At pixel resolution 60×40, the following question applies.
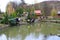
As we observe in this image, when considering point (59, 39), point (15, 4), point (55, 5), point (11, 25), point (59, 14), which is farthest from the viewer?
point (55, 5)

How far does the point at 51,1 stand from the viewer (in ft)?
134

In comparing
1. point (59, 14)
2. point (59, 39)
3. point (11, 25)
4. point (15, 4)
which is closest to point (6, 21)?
point (11, 25)

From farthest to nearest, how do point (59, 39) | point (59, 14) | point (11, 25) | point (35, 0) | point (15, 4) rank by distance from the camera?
1. point (15, 4)
2. point (35, 0)
3. point (59, 14)
4. point (11, 25)
5. point (59, 39)

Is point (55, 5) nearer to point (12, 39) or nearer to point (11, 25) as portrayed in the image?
point (11, 25)

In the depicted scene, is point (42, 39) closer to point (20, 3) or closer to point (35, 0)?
point (35, 0)

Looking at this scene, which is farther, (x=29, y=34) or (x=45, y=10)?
Result: (x=45, y=10)

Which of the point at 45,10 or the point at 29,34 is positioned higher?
the point at 45,10

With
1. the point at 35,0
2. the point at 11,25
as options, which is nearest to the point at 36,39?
the point at 11,25

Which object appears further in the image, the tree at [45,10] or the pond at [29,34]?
the tree at [45,10]

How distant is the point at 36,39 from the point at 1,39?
1643 mm

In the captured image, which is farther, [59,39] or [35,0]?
[35,0]

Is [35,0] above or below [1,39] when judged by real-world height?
above

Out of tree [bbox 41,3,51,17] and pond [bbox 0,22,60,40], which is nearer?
pond [bbox 0,22,60,40]

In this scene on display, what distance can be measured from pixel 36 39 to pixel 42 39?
281 millimetres
